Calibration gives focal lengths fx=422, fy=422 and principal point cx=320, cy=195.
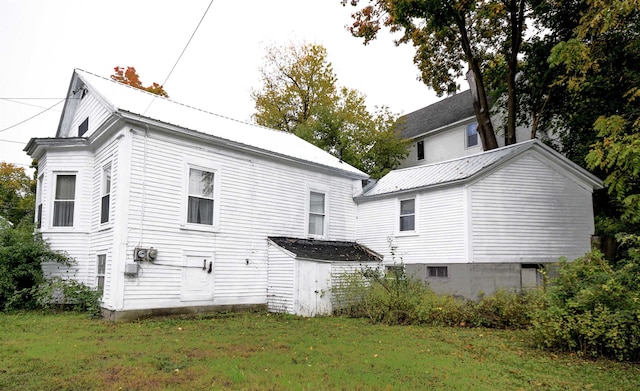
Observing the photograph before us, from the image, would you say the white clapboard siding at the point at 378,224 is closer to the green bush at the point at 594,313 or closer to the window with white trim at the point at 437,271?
the window with white trim at the point at 437,271

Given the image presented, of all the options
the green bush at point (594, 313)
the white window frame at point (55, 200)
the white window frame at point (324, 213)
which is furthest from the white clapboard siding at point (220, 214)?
the green bush at point (594, 313)

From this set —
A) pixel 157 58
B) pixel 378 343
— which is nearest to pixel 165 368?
pixel 378 343

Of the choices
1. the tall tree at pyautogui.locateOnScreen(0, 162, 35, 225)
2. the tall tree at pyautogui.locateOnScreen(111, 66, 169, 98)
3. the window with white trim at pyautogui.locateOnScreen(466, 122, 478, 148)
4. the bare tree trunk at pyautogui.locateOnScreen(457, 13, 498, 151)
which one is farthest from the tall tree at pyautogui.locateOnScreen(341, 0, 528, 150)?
the tall tree at pyautogui.locateOnScreen(0, 162, 35, 225)

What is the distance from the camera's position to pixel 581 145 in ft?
57.3

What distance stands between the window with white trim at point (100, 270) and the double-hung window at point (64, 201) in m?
1.81

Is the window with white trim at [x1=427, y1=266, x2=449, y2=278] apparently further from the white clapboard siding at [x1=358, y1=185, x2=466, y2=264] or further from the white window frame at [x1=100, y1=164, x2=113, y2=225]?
the white window frame at [x1=100, y1=164, x2=113, y2=225]

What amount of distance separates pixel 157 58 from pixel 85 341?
8.00 m

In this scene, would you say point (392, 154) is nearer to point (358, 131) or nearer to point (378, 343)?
point (358, 131)

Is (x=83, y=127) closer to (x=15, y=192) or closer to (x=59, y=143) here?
(x=59, y=143)

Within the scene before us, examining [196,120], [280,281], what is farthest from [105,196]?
[280,281]

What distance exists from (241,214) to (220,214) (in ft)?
2.47

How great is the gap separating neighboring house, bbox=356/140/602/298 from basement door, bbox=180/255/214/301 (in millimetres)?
6443

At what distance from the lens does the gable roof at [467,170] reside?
13508 mm

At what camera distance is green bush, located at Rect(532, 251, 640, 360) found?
7074mm
